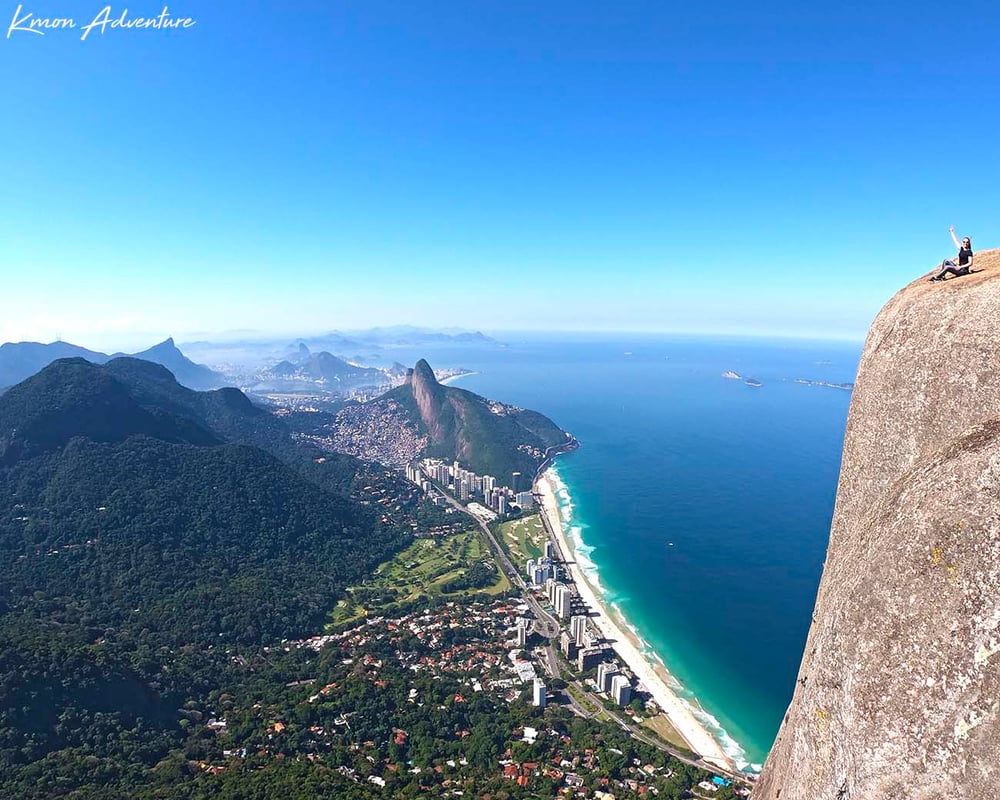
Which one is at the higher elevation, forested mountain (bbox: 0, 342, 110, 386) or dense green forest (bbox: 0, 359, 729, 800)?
forested mountain (bbox: 0, 342, 110, 386)

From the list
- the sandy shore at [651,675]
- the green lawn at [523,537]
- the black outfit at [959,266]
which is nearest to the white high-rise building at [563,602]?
the sandy shore at [651,675]

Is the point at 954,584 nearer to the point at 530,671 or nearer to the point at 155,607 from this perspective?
the point at 530,671

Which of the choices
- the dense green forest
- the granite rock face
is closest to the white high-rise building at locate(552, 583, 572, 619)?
the dense green forest

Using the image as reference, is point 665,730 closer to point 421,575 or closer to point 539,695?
point 539,695

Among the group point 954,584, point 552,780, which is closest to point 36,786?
point 552,780

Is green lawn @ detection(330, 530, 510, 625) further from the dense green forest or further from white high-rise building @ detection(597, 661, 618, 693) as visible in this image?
white high-rise building @ detection(597, 661, 618, 693)

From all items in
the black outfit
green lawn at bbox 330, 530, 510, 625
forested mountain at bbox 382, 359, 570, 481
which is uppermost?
the black outfit

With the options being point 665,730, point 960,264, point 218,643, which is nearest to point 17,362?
point 218,643
